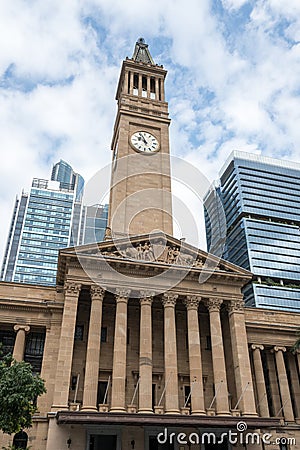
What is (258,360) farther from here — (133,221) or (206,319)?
(133,221)

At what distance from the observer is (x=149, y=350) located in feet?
108

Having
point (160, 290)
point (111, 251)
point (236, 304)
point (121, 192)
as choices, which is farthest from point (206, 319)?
point (121, 192)

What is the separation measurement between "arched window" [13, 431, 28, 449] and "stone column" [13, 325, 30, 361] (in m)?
5.52

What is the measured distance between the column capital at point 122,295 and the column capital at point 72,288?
3.22 meters

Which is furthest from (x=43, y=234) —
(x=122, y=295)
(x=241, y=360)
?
(x=241, y=360)

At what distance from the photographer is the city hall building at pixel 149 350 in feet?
99.7

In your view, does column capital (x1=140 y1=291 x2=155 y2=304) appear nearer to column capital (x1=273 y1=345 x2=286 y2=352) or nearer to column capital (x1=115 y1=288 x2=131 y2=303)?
column capital (x1=115 y1=288 x2=131 y2=303)

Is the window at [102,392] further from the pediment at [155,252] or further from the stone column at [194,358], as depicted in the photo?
the pediment at [155,252]

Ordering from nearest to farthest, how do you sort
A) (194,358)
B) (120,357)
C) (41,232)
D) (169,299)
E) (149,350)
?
(120,357) → (149,350) → (194,358) → (169,299) → (41,232)

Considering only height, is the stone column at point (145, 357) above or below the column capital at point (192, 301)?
below

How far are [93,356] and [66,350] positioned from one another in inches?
82.4

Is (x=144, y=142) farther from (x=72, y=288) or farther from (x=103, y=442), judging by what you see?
(x=103, y=442)

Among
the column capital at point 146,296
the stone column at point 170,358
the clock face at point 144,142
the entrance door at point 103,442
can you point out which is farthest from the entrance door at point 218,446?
the clock face at point 144,142

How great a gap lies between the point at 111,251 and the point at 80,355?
940cm
